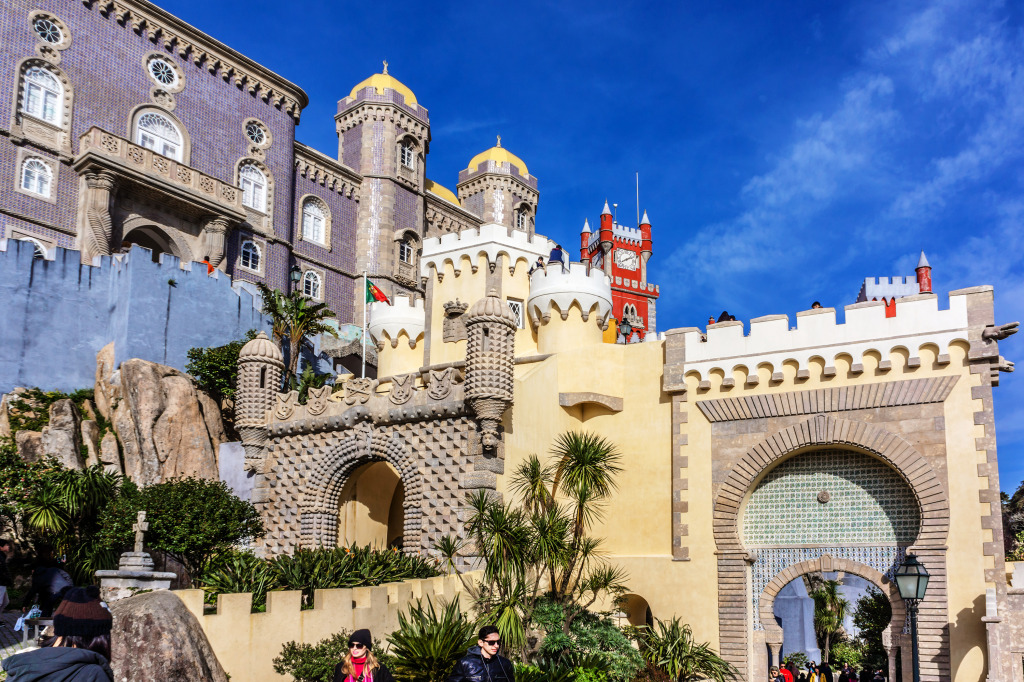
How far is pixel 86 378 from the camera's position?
27828 millimetres

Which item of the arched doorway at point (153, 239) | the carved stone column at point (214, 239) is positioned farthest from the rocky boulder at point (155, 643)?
the carved stone column at point (214, 239)

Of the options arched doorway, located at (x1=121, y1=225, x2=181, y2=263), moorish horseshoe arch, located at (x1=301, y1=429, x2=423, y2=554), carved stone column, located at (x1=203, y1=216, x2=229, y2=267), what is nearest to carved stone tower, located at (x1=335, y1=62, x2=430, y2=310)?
carved stone column, located at (x1=203, y1=216, x2=229, y2=267)

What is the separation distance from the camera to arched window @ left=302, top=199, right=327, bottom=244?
41.3 meters

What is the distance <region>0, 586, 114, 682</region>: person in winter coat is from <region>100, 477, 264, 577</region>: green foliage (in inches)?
538

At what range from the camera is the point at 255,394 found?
24469mm

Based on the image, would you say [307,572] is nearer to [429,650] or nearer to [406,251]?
[429,650]

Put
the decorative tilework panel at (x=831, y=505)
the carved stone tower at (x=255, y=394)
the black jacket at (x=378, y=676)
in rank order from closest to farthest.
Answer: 1. the black jacket at (x=378, y=676)
2. the decorative tilework panel at (x=831, y=505)
3. the carved stone tower at (x=255, y=394)

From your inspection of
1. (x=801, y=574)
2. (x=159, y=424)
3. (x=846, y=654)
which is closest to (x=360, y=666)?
(x=801, y=574)

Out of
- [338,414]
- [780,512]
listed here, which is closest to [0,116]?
[338,414]

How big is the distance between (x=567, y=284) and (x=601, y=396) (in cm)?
382

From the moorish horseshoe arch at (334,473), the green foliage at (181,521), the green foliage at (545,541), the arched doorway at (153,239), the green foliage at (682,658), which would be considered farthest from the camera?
the arched doorway at (153,239)

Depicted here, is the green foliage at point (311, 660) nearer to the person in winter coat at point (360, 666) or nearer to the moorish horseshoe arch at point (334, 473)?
the person in winter coat at point (360, 666)

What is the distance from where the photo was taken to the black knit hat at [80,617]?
6.45 metres

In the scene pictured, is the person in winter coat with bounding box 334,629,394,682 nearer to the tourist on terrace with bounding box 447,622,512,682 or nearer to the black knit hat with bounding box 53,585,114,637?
the tourist on terrace with bounding box 447,622,512,682
